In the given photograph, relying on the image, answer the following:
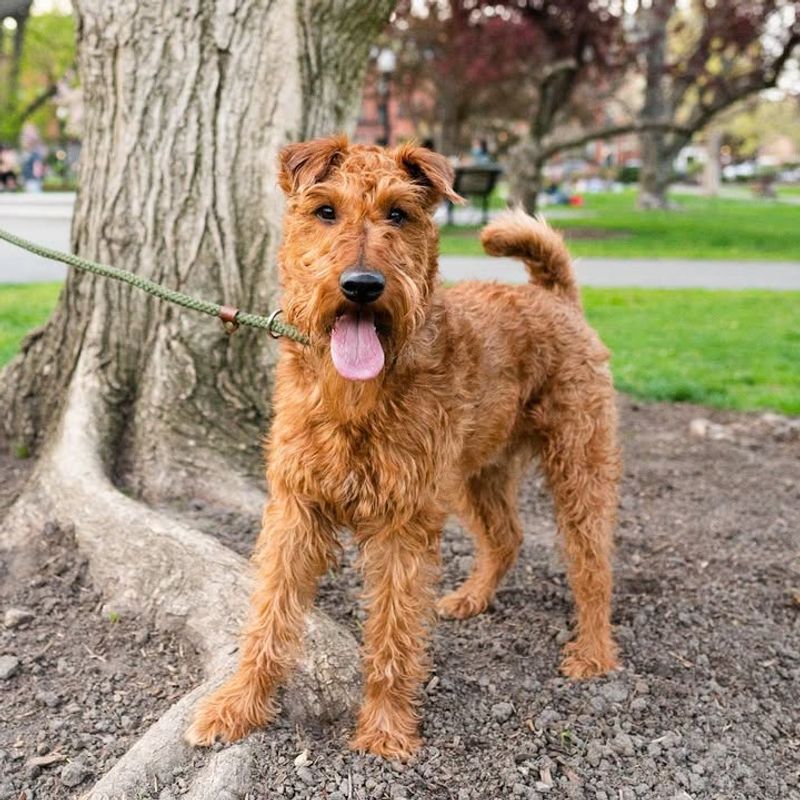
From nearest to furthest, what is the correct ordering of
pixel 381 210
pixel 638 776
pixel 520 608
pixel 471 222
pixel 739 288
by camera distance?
pixel 381 210 < pixel 638 776 < pixel 520 608 < pixel 739 288 < pixel 471 222

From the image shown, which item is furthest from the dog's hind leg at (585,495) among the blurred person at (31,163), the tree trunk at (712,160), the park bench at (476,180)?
the tree trunk at (712,160)

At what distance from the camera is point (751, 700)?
321 centimetres

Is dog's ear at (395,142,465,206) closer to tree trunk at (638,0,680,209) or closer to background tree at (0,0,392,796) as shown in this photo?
background tree at (0,0,392,796)

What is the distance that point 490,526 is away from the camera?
389 centimetres

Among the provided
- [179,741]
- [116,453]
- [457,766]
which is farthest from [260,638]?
[116,453]

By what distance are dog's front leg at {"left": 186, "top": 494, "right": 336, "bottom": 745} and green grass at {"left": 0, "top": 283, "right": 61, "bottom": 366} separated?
15.2 ft

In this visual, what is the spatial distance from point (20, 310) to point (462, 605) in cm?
706

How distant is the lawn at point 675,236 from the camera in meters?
16.7

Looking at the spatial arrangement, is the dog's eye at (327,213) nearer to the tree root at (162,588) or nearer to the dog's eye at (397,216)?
the dog's eye at (397,216)

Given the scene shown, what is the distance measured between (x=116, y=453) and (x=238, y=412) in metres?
0.60

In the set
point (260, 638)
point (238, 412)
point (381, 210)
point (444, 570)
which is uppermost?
point (381, 210)

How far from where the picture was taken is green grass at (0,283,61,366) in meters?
7.58

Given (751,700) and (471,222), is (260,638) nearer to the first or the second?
(751,700)

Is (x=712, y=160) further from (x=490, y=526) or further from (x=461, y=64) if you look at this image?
(x=490, y=526)
